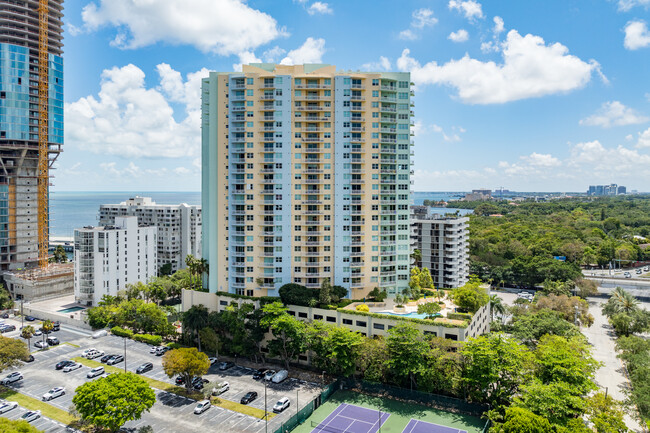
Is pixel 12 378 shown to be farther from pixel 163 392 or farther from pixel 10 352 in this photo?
pixel 163 392

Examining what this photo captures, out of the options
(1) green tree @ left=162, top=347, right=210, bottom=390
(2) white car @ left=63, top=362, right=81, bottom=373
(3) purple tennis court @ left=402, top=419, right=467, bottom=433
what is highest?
(1) green tree @ left=162, top=347, right=210, bottom=390

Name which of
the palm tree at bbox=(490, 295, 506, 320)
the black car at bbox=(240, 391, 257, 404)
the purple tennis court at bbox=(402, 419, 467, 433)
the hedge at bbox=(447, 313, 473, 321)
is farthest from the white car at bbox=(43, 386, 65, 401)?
the palm tree at bbox=(490, 295, 506, 320)

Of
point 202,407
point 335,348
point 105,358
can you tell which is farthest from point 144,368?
point 335,348

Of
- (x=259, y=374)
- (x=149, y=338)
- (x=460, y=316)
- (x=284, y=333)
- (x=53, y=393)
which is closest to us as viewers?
(x=53, y=393)

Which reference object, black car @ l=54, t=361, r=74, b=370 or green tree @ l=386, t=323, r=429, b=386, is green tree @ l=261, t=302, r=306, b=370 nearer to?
green tree @ l=386, t=323, r=429, b=386

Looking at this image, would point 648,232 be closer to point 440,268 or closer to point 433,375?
point 440,268

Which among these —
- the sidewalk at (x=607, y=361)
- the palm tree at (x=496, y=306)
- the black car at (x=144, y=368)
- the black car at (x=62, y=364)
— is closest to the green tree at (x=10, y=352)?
the black car at (x=62, y=364)
